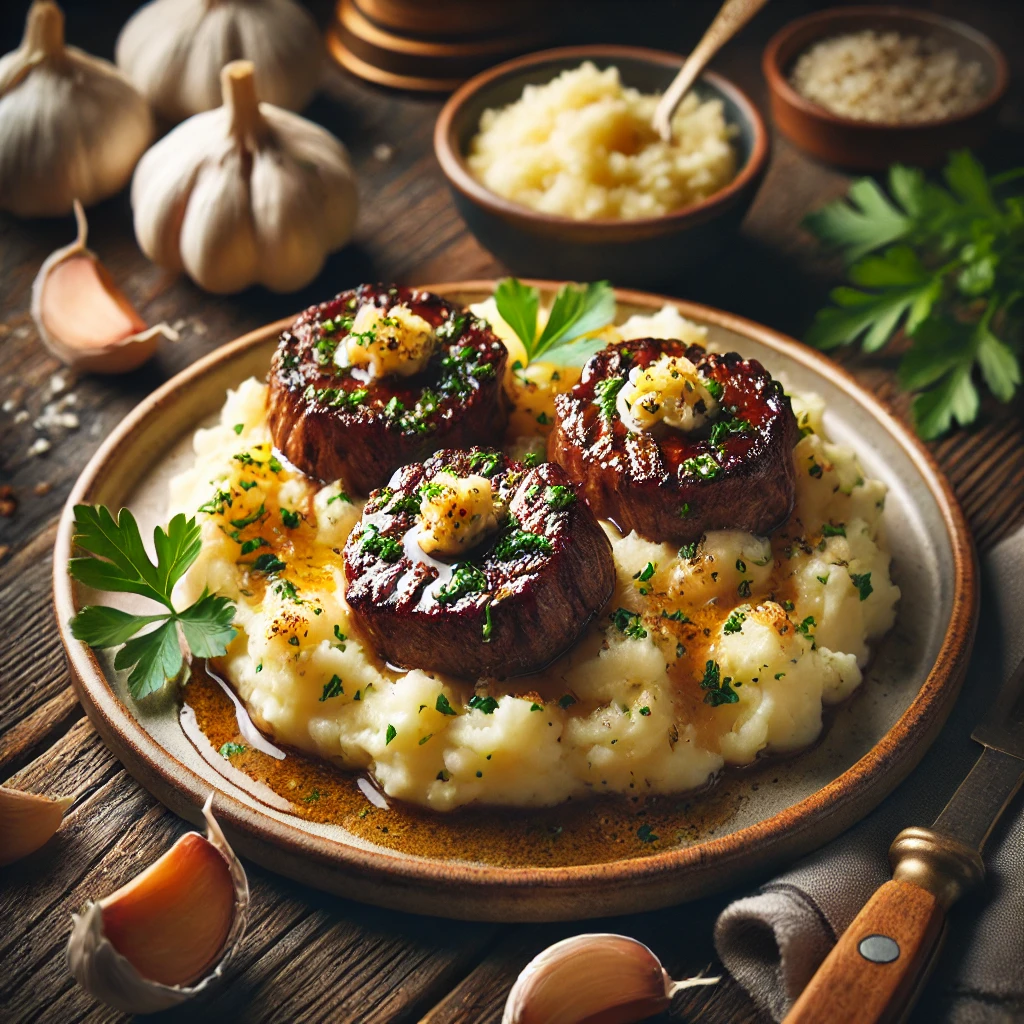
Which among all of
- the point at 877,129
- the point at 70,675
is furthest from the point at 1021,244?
the point at 70,675

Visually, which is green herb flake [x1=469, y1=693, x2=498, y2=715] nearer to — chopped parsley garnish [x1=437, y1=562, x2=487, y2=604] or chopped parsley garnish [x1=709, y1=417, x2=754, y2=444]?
chopped parsley garnish [x1=437, y1=562, x2=487, y2=604]

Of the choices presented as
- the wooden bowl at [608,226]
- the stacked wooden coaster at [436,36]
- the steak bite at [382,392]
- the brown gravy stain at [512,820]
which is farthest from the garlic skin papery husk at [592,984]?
the stacked wooden coaster at [436,36]

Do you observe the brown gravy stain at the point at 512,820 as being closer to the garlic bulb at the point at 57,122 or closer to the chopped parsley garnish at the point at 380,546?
the chopped parsley garnish at the point at 380,546

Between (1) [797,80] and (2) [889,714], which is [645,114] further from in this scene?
(2) [889,714]

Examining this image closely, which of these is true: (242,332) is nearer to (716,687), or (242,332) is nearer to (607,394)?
(607,394)

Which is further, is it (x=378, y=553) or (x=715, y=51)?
(x=715, y=51)

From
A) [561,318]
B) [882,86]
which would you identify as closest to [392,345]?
[561,318]

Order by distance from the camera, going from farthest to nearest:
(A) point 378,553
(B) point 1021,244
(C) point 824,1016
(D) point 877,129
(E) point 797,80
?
(E) point 797,80 < (D) point 877,129 < (B) point 1021,244 < (A) point 378,553 < (C) point 824,1016
